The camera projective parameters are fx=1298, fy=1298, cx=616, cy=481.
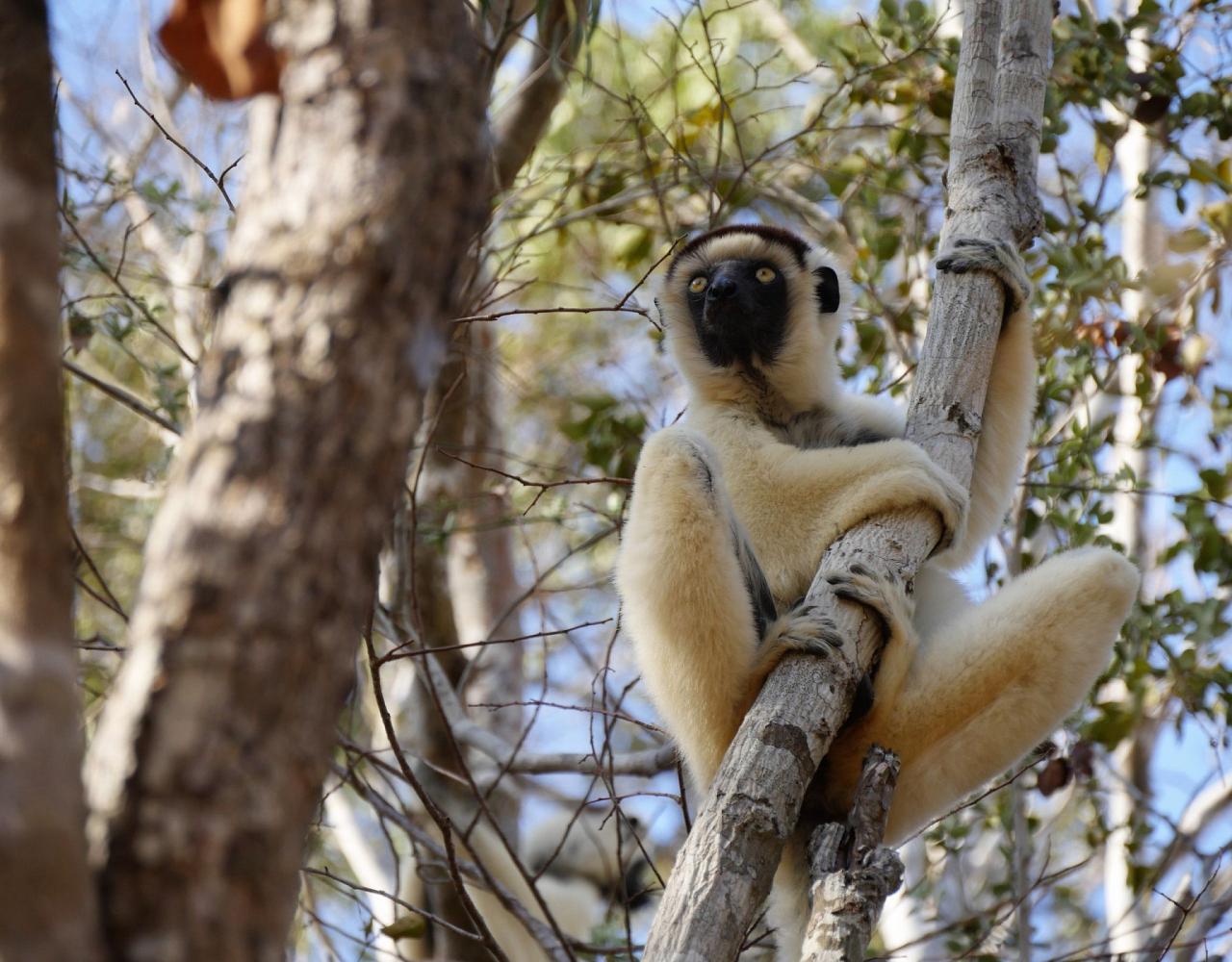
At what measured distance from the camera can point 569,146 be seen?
905cm

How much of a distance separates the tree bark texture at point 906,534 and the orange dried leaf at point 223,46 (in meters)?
1.64

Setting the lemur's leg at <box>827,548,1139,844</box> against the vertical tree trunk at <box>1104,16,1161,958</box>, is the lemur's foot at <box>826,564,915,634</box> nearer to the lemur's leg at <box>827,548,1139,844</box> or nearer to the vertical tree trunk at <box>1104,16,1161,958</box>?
the lemur's leg at <box>827,548,1139,844</box>

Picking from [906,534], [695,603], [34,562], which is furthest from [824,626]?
[34,562]

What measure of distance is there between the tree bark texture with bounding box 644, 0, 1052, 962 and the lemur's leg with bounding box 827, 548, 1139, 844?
0.77 feet

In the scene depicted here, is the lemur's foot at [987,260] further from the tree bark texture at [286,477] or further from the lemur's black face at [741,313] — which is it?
the tree bark texture at [286,477]

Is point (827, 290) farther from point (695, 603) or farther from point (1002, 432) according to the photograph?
point (695, 603)

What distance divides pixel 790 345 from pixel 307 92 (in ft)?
10.1

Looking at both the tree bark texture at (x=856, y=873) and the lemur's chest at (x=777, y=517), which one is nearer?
the tree bark texture at (x=856, y=873)

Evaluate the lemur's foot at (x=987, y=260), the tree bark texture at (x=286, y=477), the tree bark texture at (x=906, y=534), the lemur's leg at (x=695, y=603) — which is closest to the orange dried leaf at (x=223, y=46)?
the tree bark texture at (x=286, y=477)

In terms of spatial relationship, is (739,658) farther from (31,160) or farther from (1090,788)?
(1090,788)

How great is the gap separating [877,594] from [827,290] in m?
1.75

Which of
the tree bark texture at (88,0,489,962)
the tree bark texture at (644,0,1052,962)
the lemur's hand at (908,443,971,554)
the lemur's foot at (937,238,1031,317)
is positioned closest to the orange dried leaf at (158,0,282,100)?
the tree bark texture at (88,0,489,962)

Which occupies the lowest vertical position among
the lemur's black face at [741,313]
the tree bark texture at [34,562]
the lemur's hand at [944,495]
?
the tree bark texture at [34,562]

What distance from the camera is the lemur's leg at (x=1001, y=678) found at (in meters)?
3.37
